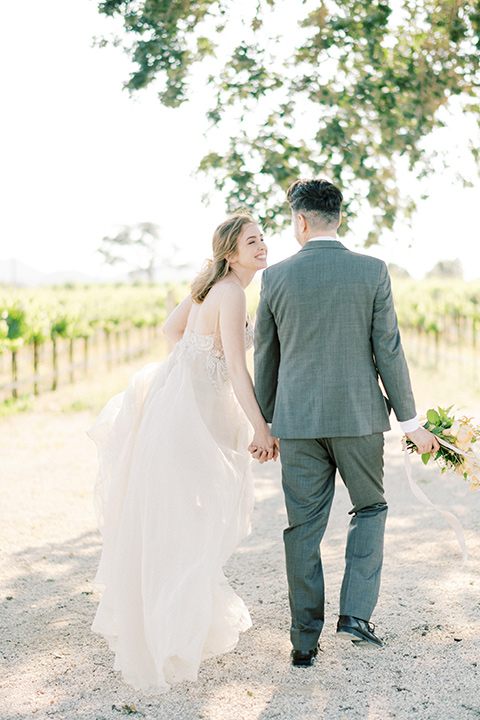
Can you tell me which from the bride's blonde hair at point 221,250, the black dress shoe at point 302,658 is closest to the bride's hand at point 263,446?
the bride's blonde hair at point 221,250

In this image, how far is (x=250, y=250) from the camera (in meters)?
3.17

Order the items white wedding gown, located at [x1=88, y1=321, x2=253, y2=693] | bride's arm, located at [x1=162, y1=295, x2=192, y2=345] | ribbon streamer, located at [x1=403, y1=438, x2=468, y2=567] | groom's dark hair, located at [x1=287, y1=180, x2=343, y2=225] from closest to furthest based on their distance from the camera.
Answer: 1. white wedding gown, located at [x1=88, y1=321, x2=253, y2=693]
2. groom's dark hair, located at [x1=287, y1=180, x2=343, y2=225]
3. ribbon streamer, located at [x1=403, y1=438, x2=468, y2=567]
4. bride's arm, located at [x1=162, y1=295, x2=192, y2=345]

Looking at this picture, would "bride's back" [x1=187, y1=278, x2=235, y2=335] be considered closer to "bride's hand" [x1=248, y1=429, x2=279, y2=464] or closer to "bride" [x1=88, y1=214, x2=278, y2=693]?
"bride" [x1=88, y1=214, x2=278, y2=693]

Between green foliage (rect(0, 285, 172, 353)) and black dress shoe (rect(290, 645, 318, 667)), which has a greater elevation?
green foliage (rect(0, 285, 172, 353))

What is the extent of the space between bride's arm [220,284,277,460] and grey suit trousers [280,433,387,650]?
118 millimetres

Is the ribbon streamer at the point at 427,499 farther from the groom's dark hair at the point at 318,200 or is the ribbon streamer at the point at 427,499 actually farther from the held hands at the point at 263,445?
the groom's dark hair at the point at 318,200

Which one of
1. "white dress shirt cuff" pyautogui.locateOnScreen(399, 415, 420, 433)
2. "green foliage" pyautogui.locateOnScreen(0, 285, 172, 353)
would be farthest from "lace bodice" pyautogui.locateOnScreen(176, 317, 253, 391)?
"green foliage" pyautogui.locateOnScreen(0, 285, 172, 353)

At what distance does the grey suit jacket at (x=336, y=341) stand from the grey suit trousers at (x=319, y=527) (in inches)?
4.8

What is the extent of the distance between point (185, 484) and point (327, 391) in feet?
2.28

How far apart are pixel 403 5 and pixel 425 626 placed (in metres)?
6.30

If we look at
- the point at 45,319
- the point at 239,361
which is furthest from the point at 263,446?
the point at 45,319

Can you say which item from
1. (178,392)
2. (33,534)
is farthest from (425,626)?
(33,534)

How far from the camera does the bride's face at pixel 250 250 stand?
3.16 m

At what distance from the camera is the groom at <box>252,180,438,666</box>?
284 centimetres
